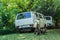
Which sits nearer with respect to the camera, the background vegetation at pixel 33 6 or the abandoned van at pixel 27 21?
the abandoned van at pixel 27 21

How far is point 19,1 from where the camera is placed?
91.3 feet

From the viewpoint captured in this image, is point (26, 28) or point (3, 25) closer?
point (26, 28)

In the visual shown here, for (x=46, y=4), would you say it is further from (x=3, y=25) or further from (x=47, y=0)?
(x=3, y=25)

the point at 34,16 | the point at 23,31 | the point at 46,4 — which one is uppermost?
the point at 46,4

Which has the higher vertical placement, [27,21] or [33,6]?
[33,6]

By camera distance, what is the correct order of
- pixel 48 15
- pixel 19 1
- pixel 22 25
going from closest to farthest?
pixel 22 25 < pixel 19 1 < pixel 48 15

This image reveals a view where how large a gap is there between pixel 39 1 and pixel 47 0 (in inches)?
51.5

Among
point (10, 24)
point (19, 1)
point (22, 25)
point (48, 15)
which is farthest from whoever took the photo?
point (48, 15)

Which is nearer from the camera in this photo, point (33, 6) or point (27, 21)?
point (27, 21)

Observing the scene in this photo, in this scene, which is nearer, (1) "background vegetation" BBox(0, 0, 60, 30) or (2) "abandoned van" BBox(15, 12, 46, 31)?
(2) "abandoned van" BBox(15, 12, 46, 31)

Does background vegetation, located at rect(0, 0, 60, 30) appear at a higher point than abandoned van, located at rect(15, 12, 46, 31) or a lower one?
higher

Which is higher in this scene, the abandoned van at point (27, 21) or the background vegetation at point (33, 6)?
the background vegetation at point (33, 6)

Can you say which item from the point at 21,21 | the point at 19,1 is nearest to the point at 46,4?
the point at 19,1

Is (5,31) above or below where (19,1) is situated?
below
